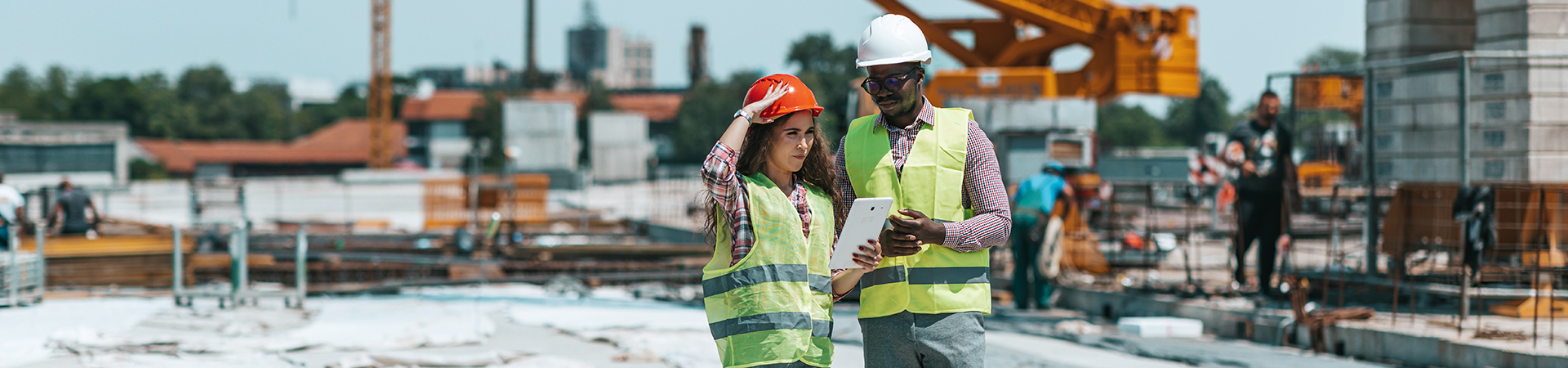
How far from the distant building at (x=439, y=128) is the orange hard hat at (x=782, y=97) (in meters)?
95.3

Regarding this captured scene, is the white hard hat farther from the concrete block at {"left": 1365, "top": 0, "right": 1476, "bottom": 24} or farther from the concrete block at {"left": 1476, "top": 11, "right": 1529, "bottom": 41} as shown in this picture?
the concrete block at {"left": 1365, "top": 0, "right": 1476, "bottom": 24}

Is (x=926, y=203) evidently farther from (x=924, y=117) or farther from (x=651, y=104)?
(x=651, y=104)

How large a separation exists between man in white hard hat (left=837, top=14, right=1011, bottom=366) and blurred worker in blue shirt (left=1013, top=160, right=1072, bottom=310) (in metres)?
6.35

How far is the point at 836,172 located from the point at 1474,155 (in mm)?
6069

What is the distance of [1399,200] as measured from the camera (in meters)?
8.49

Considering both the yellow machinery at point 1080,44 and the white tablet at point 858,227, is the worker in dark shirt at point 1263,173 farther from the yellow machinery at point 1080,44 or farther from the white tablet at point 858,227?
the yellow machinery at point 1080,44

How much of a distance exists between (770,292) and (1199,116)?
3336 inches

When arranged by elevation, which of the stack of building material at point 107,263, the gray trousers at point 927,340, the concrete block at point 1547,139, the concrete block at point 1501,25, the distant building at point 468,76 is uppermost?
the distant building at point 468,76

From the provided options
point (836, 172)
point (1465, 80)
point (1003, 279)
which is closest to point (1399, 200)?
point (1465, 80)

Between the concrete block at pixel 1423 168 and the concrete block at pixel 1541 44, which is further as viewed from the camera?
the concrete block at pixel 1423 168

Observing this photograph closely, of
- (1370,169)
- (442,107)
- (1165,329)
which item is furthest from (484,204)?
(442,107)

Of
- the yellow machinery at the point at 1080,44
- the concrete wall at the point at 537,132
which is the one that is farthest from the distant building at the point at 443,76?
the yellow machinery at the point at 1080,44

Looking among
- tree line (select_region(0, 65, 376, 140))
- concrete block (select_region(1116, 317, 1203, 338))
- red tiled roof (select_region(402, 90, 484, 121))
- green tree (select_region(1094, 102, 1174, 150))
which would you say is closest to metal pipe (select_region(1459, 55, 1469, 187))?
concrete block (select_region(1116, 317, 1203, 338))

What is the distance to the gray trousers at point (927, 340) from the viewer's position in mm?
3178
